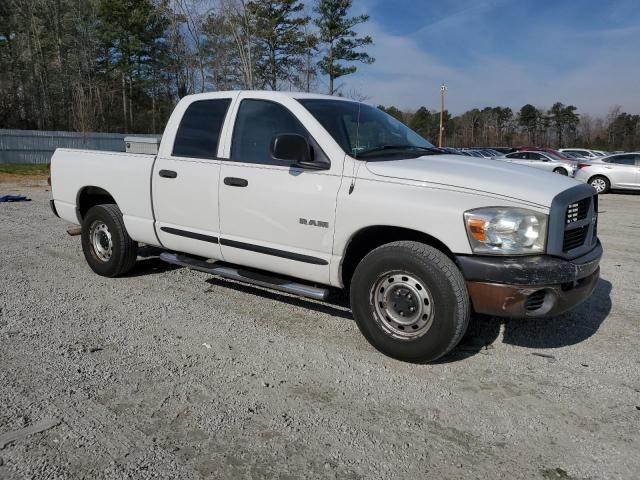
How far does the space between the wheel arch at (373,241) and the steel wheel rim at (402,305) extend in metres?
0.32

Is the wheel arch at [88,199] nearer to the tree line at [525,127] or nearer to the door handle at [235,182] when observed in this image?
the door handle at [235,182]

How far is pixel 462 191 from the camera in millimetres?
3424

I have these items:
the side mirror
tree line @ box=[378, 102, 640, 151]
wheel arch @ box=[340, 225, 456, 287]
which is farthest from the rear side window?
tree line @ box=[378, 102, 640, 151]

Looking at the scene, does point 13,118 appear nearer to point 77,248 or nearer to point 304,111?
point 77,248

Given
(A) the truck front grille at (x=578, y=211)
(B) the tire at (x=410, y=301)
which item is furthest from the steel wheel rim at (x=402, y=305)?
(A) the truck front grille at (x=578, y=211)

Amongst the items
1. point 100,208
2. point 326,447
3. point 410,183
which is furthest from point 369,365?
point 100,208

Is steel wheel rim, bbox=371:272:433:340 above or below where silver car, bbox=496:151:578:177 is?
below

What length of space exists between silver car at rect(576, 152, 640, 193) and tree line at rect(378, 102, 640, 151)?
4994 cm

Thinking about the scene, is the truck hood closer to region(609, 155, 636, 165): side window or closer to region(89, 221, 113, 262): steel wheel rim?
region(89, 221, 113, 262): steel wheel rim

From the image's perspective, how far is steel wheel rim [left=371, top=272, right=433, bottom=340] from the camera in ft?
11.6

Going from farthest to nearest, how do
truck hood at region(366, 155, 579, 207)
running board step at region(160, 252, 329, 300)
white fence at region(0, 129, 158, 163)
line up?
white fence at region(0, 129, 158, 163), running board step at region(160, 252, 329, 300), truck hood at region(366, 155, 579, 207)

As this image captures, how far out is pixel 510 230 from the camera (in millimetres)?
3287

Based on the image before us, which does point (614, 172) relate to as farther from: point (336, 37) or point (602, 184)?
point (336, 37)

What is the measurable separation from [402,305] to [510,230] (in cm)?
90
